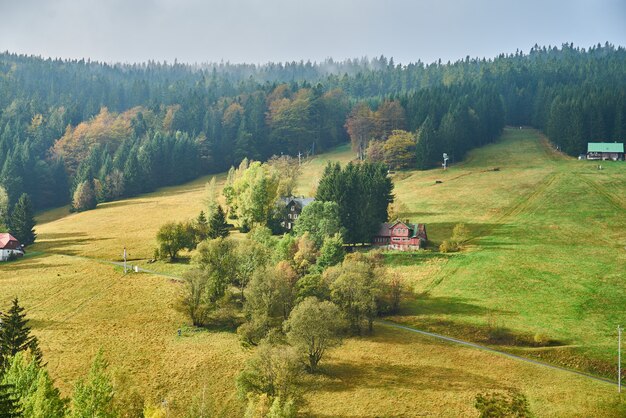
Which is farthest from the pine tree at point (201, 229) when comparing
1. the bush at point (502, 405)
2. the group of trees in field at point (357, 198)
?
the bush at point (502, 405)

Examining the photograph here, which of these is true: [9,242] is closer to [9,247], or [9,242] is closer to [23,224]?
[9,247]

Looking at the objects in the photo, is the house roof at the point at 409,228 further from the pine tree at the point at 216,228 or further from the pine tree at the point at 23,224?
the pine tree at the point at 23,224

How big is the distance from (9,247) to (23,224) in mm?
9530

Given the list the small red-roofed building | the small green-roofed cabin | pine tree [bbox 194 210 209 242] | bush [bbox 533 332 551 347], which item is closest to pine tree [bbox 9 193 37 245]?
the small red-roofed building

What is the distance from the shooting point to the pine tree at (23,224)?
10331 cm

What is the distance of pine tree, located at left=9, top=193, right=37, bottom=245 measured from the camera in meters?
103

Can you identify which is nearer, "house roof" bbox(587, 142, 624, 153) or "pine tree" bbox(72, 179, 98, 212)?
"pine tree" bbox(72, 179, 98, 212)

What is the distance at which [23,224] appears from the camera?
103375 mm

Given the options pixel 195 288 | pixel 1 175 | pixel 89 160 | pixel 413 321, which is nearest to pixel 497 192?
pixel 413 321

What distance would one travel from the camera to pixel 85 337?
64812mm

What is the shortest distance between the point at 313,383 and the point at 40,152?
14983cm

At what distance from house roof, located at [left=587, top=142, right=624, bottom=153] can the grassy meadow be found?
86.8 ft

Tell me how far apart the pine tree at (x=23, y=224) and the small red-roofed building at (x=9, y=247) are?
19.5 ft

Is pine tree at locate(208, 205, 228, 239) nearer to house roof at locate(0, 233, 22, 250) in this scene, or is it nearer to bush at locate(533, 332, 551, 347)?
house roof at locate(0, 233, 22, 250)
